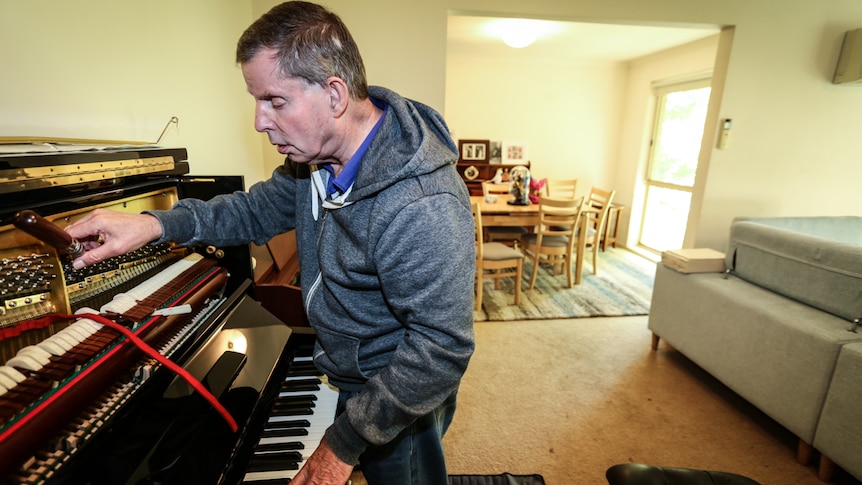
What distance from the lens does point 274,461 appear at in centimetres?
86

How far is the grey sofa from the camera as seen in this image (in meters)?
1.63

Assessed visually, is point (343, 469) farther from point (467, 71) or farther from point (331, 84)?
point (467, 71)

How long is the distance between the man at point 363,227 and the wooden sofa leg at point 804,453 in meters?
2.15

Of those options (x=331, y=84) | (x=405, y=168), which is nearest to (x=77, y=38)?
(x=331, y=84)

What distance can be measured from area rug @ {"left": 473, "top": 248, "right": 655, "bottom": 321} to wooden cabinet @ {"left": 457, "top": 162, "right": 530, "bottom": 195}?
1.52m

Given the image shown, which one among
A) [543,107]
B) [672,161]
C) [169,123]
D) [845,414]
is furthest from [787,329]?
[543,107]

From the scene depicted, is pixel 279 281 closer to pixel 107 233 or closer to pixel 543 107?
pixel 107 233

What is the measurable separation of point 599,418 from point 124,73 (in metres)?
2.66

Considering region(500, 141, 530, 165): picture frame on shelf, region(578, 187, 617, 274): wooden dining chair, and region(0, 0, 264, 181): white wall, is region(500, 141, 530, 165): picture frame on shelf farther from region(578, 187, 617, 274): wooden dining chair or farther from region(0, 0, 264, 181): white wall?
region(0, 0, 264, 181): white wall

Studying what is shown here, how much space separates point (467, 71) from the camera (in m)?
5.45

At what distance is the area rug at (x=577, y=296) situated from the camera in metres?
3.46

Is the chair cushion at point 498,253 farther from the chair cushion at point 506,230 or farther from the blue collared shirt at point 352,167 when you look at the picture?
the blue collared shirt at point 352,167

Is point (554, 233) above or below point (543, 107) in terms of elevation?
below

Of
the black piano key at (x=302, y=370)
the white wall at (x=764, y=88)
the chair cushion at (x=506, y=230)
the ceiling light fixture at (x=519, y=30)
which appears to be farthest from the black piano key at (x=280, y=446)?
the ceiling light fixture at (x=519, y=30)
